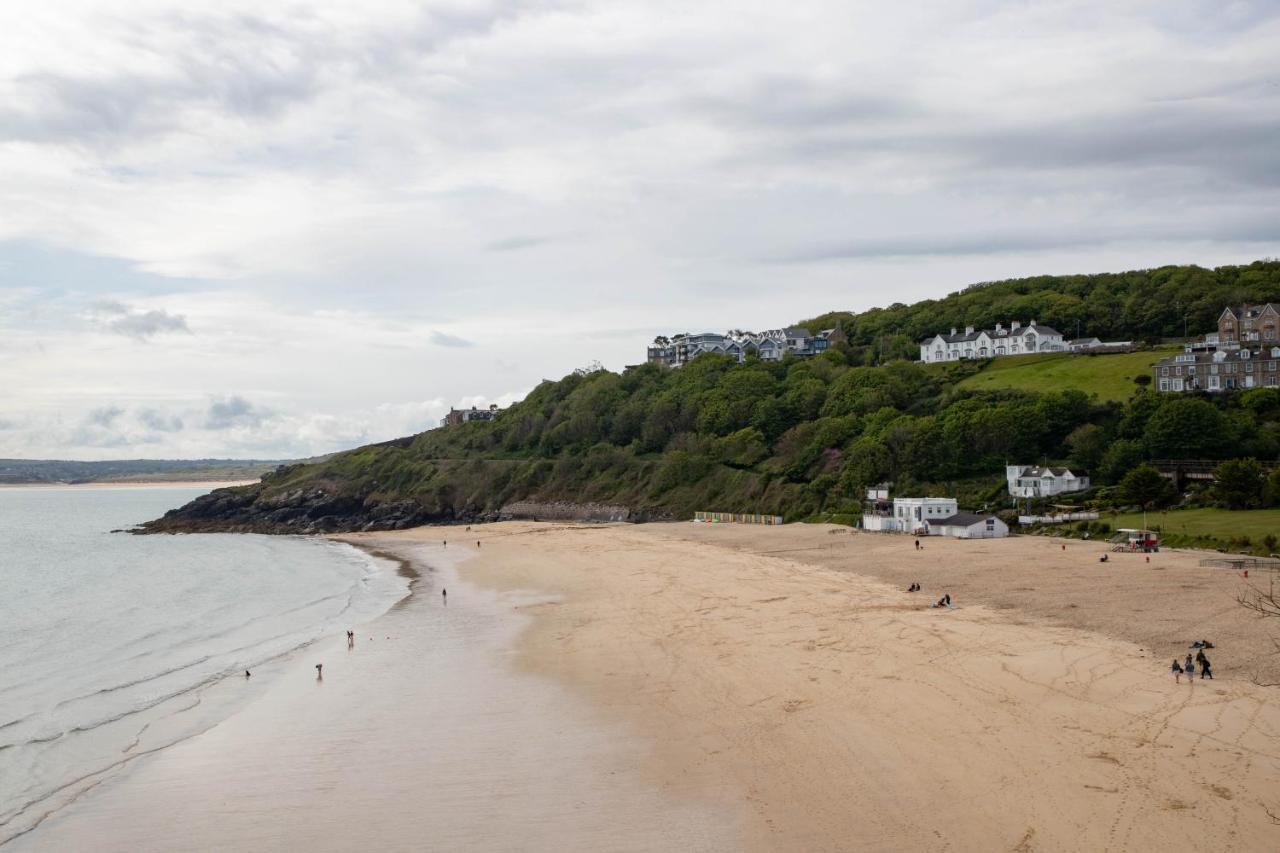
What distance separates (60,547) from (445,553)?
38377 millimetres

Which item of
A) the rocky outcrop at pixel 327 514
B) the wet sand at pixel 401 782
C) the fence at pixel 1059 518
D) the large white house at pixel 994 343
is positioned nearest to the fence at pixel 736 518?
the rocky outcrop at pixel 327 514

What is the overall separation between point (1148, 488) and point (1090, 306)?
5909 centimetres

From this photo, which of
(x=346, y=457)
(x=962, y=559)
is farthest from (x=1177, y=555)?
(x=346, y=457)

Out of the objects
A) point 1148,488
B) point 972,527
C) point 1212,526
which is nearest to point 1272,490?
point 1212,526

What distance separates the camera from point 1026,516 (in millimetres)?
52344

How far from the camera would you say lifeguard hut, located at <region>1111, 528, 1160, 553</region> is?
3934 centimetres

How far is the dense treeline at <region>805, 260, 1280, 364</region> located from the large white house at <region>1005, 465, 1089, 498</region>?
143ft

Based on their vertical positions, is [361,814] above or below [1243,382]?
below

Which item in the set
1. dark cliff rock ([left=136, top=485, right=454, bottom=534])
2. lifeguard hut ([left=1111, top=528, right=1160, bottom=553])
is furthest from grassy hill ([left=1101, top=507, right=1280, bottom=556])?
dark cliff rock ([left=136, top=485, right=454, bottom=534])

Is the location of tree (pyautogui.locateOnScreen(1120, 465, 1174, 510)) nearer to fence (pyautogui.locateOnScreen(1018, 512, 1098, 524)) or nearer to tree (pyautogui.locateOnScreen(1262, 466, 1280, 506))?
fence (pyautogui.locateOnScreen(1018, 512, 1098, 524))

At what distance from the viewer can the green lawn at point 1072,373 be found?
242ft

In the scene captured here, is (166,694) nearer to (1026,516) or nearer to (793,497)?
(1026,516)

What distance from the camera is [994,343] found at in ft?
321

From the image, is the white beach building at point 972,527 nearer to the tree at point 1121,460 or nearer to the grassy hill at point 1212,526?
the grassy hill at point 1212,526
